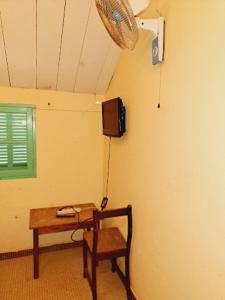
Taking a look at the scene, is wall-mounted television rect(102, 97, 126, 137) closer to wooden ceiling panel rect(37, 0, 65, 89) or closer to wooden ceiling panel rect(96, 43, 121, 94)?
wooden ceiling panel rect(96, 43, 121, 94)

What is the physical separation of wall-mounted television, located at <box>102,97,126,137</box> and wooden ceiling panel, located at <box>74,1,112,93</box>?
41 centimetres

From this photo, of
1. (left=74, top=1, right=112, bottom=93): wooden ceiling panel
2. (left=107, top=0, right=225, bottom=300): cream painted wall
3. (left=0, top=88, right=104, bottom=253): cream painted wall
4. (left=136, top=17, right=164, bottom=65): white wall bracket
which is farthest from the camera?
(left=0, top=88, right=104, bottom=253): cream painted wall

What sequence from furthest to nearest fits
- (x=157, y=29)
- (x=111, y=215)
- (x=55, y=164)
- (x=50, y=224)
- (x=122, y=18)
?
(x=55, y=164)
(x=50, y=224)
(x=111, y=215)
(x=157, y=29)
(x=122, y=18)

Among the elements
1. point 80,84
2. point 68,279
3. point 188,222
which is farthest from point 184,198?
point 80,84

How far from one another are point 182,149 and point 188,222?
1.35 feet

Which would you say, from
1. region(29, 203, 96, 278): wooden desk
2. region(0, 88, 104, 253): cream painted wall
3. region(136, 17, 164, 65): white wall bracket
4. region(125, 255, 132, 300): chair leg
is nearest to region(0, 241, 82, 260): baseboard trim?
region(0, 88, 104, 253): cream painted wall

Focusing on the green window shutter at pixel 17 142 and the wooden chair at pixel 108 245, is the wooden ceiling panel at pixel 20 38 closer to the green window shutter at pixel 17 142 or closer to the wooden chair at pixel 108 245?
the green window shutter at pixel 17 142

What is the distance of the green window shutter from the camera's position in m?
2.66

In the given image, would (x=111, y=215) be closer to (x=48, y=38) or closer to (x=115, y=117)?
(x=115, y=117)

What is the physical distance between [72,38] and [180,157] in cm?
144

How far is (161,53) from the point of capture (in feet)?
5.20

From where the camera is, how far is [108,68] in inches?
101

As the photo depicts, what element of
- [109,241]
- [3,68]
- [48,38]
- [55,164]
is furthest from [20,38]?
[109,241]

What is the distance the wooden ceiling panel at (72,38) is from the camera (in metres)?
1.93
